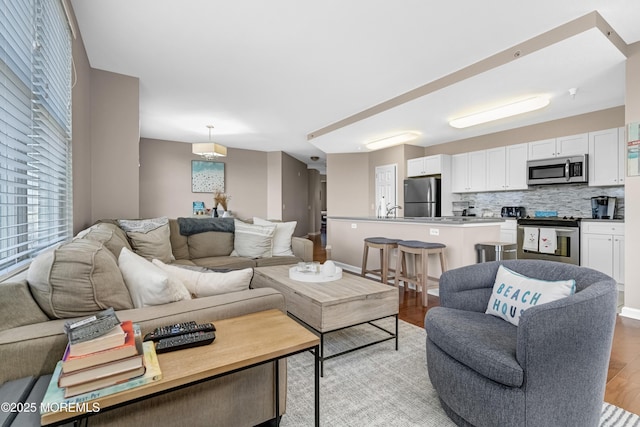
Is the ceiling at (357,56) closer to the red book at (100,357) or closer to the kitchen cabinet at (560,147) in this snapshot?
the kitchen cabinet at (560,147)

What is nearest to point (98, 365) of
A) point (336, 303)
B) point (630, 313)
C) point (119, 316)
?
point (119, 316)

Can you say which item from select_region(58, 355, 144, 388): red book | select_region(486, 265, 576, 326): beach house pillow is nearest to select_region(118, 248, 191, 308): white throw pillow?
select_region(58, 355, 144, 388): red book

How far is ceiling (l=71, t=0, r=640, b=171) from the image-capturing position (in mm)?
2396

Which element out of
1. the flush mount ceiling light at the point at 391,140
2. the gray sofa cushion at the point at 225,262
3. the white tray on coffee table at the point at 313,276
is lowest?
the gray sofa cushion at the point at 225,262

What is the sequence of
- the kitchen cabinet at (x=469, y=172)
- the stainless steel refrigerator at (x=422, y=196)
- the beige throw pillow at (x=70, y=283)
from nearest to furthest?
the beige throw pillow at (x=70, y=283) < the kitchen cabinet at (x=469, y=172) < the stainless steel refrigerator at (x=422, y=196)

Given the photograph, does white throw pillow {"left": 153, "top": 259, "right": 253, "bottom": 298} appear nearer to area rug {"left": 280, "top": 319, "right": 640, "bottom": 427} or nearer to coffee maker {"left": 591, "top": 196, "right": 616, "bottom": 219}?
area rug {"left": 280, "top": 319, "right": 640, "bottom": 427}

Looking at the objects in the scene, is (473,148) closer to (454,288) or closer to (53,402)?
(454,288)

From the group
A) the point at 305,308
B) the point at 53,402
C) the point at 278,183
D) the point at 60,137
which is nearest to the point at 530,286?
the point at 305,308

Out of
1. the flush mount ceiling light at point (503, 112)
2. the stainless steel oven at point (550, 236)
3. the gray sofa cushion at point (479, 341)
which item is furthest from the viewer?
the stainless steel oven at point (550, 236)

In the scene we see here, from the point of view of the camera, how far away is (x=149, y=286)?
4.04 ft

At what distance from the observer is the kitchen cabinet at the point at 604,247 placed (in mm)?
3783

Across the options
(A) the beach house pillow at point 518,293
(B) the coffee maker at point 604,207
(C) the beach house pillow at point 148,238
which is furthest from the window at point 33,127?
(B) the coffee maker at point 604,207

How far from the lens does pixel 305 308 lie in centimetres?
200

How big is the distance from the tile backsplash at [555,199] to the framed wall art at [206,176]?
580 centimetres
